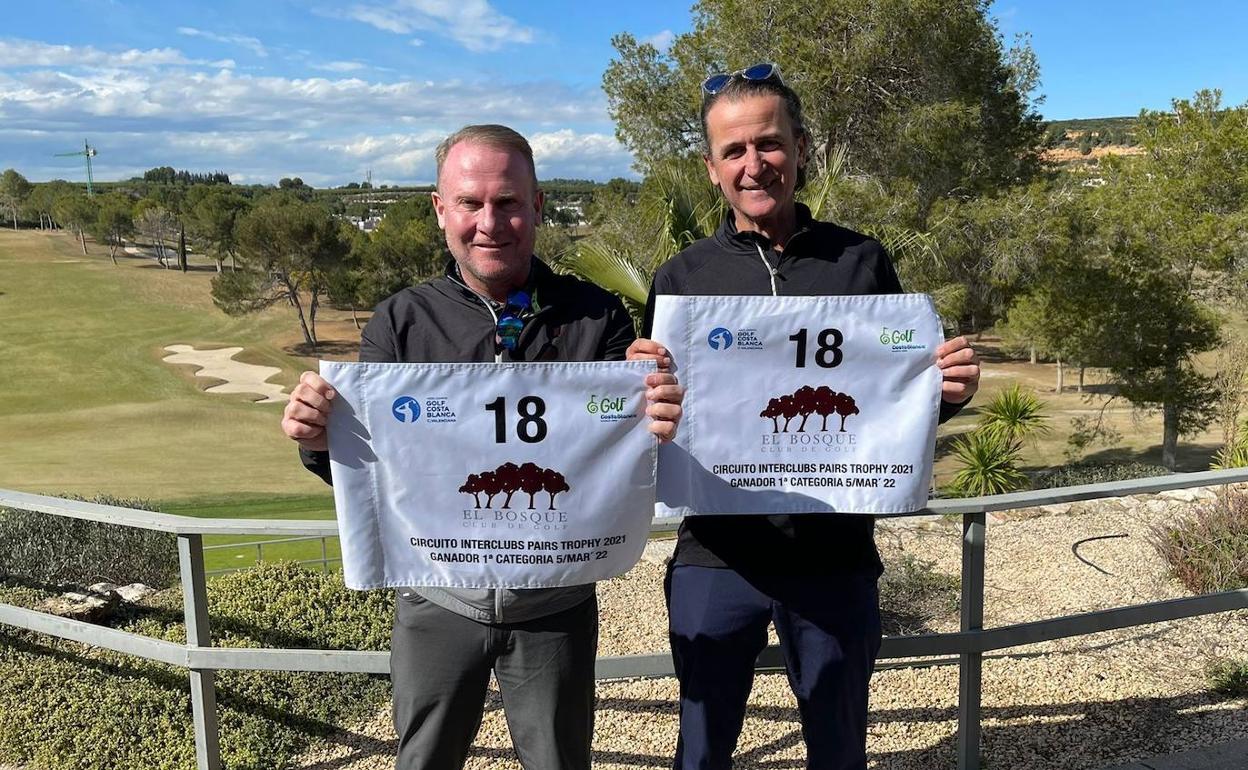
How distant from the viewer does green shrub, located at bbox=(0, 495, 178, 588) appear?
527cm

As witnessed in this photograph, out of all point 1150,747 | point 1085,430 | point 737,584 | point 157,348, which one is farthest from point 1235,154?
point 157,348

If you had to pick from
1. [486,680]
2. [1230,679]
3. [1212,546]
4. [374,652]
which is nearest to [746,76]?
[486,680]

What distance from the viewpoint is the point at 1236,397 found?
60.9 ft

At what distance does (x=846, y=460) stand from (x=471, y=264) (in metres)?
1.19

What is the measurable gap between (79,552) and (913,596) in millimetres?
5460

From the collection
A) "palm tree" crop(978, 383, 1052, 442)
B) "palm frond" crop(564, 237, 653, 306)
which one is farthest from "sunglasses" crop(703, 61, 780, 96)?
"palm tree" crop(978, 383, 1052, 442)

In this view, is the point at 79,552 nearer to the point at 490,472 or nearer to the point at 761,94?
the point at 490,472

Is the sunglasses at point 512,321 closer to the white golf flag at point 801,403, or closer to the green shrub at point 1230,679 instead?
the white golf flag at point 801,403

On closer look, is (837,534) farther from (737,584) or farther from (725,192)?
(725,192)

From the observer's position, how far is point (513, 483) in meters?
2.48

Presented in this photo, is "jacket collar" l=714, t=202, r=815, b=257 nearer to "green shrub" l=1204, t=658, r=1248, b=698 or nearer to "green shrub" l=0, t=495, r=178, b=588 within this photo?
"green shrub" l=1204, t=658, r=1248, b=698

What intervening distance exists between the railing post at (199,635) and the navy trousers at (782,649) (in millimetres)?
1645

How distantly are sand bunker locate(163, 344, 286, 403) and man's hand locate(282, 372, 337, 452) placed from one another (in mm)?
47249

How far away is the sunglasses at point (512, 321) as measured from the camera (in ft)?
7.97
